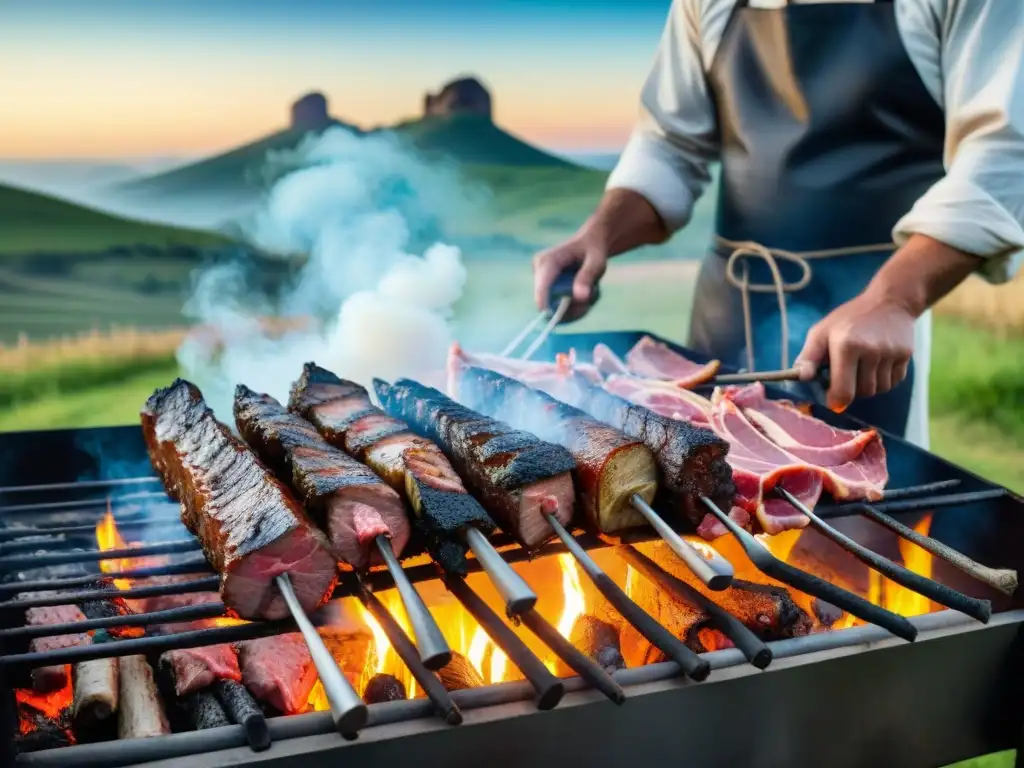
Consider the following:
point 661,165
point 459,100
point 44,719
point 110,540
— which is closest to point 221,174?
point 459,100

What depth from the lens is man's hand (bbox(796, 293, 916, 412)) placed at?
2.71 meters

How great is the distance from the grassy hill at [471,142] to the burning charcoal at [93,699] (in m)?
7.70

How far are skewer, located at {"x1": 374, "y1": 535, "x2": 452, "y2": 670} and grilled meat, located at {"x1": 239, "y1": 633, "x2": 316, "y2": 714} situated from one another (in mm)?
427

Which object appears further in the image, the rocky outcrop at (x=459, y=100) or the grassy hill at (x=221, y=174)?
the rocky outcrop at (x=459, y=100)

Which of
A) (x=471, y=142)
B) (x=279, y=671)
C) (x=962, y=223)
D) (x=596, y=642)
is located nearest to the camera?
(x=279, y=671)

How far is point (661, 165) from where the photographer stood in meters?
4.16

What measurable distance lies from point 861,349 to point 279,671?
6.30 ft

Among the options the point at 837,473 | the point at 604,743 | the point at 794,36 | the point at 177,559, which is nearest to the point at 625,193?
the point at 794,36

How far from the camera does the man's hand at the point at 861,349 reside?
2.71 metres

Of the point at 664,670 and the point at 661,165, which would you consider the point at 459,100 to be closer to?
the point at 661,165

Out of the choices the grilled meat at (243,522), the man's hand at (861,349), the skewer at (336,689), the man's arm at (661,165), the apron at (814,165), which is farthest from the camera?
the man's arm at (661,165)

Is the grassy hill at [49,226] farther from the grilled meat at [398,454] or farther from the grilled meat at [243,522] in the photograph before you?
the grilled meat at [243,522]

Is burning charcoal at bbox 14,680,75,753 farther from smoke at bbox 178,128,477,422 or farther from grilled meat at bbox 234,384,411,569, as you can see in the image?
smoke at bbox 178,128,477,422

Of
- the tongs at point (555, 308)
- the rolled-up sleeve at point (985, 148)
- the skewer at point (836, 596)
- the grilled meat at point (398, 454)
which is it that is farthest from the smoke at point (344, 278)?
the rolled-up sleeve at point (985, 148)
